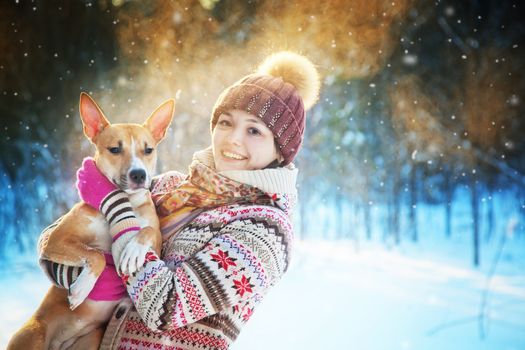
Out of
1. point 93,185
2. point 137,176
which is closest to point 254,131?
point 137,176

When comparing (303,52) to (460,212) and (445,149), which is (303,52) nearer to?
Answer: (445,149)

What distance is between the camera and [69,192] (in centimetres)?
331

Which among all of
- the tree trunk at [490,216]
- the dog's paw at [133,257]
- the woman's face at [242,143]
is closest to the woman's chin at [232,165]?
the woman's face at [242,143]

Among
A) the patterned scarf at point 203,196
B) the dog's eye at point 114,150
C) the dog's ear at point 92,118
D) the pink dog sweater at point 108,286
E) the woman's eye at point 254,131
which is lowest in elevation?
the pink dog sweater at point 108,286

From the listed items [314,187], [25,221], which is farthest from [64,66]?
[314,187]

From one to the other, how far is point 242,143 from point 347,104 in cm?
230

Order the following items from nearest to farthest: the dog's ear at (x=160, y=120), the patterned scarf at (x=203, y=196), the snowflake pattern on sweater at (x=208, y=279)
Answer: the snowflake pattern on sweater at (x=208, y=279), the patterned scarf at (x=203, y=196), the dog's ear at (x=160, y=120)

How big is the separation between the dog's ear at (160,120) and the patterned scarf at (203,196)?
23 centimetres

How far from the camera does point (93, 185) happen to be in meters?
1.38

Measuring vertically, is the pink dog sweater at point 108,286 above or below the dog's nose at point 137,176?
below

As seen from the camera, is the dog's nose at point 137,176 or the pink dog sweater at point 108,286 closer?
the pink dog sweater at point 108,286

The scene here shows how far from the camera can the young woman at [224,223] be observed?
3.86 ft

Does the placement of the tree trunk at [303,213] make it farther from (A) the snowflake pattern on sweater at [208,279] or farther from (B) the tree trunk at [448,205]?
(A) the snowflake pattern on sweater at [208,279]

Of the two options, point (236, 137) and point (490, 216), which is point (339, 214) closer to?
point (490, 216)
